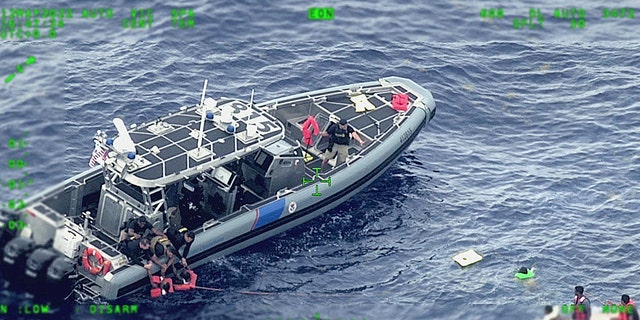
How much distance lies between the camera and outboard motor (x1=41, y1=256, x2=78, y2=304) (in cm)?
5234

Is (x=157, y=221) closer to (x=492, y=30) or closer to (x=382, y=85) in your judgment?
(x=382, y=85)

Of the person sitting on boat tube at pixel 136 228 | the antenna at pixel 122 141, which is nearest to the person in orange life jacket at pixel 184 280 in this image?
the person sitting on boat tube at pixel 136 228

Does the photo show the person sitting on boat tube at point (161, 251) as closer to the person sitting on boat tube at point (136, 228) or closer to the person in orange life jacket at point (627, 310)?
the person sitting on boat tube at point (136, 228)

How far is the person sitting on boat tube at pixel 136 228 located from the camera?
56125 mm

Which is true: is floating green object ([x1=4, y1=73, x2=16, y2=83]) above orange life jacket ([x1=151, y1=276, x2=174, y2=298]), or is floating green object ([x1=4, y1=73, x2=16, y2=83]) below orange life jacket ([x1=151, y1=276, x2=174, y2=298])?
above

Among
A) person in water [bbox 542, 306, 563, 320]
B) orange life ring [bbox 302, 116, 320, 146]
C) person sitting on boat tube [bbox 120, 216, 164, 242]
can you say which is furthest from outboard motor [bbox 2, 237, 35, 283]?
person in water [bbox 542, 306, 563, 320]

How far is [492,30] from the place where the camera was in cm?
7831

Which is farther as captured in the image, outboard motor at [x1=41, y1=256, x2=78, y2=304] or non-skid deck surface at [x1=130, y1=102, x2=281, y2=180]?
non-skid deck surface at [x1=130, y1=102, x2=281, y2=180]

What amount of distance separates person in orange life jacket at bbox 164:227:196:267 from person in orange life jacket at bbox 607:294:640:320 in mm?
17488

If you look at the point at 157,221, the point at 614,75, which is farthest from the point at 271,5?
the point at 157,221

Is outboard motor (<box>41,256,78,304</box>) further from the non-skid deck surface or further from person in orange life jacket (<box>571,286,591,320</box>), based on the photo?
person in orange life jacket (<box>571,286,591,320</box>)

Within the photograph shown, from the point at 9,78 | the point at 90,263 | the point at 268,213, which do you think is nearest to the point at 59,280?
the point at 90,263

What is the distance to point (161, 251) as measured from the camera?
185ft

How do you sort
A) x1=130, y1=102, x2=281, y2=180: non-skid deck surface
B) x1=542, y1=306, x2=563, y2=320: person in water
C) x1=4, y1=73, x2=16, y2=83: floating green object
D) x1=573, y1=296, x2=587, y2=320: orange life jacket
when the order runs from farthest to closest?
x1=4, y1=73, x2=16, y2=83: floating green object, x1=130, y1=102, x2=281, y2=180: non-skid deck surface, x1=542, y1=306, x2=563, y2=320: person in water, x1=573, y1=296, x2=587, y2=320: orange life jacket
